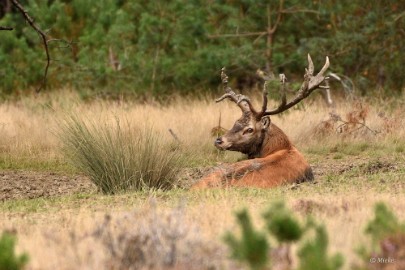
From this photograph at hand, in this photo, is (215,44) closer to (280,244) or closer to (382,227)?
(382,227)

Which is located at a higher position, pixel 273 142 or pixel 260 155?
pixel 273 142

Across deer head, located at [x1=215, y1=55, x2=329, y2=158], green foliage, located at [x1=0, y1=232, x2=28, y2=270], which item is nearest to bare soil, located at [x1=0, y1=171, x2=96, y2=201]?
deer head, located at [x1=215, y1=55, x2=329, y2=158]

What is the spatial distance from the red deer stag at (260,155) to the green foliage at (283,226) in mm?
4387

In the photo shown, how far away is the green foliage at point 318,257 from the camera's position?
5578mm

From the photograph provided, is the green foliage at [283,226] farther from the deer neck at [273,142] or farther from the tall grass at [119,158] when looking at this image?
the deer neck at [273,142]

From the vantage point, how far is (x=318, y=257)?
5.63 m

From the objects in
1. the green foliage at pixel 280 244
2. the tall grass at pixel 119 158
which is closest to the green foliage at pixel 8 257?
the green foliage at pixel 280 244

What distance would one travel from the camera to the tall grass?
11.7 m

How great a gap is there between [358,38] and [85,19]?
25.2ft

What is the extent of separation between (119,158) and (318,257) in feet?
20.6

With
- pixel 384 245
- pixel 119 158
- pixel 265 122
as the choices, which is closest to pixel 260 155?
pixel 265 122

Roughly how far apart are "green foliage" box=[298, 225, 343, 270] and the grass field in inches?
20.9

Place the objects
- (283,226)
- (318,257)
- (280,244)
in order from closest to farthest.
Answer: (318,257), (283,226), (280,244)

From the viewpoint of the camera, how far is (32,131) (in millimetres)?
16859
